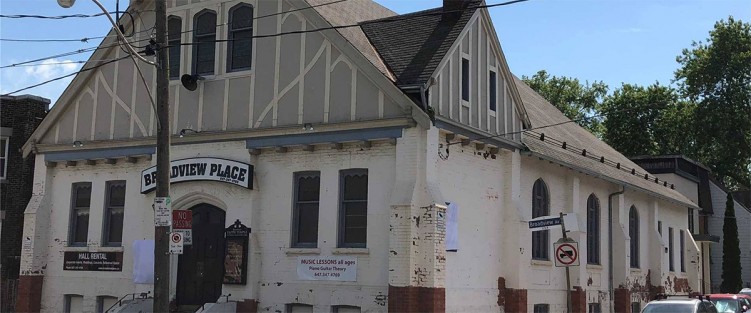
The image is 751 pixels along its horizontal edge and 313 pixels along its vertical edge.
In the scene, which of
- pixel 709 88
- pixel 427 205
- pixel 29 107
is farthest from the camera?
pixel 709 88

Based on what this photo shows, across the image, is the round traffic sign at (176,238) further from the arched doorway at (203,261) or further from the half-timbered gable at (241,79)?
the arched doorway at (203,261)

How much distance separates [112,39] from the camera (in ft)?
81.9

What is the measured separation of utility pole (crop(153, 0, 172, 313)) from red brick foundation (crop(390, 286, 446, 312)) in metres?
5.08

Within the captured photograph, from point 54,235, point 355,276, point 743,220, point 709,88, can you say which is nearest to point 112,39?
point 54,235

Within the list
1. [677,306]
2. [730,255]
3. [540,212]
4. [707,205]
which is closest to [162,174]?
[677,306]

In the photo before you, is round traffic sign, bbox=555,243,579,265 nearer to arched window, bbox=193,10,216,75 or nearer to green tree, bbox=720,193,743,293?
arched window, bbox=193,10,216,75

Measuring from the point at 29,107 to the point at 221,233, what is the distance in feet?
49.6

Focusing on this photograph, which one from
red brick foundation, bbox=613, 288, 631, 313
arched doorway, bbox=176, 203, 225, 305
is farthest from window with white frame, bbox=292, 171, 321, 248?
red brick foundation, bbox=613, 288, 631, 313

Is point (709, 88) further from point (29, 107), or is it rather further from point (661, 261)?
point (29, 107)

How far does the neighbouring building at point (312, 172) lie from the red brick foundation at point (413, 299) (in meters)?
0.03

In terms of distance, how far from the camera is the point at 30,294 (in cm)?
2497

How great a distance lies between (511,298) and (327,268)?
5.34m

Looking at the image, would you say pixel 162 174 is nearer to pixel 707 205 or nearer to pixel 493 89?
pixel 493 89

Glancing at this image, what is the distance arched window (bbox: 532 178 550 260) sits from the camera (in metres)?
25.4
